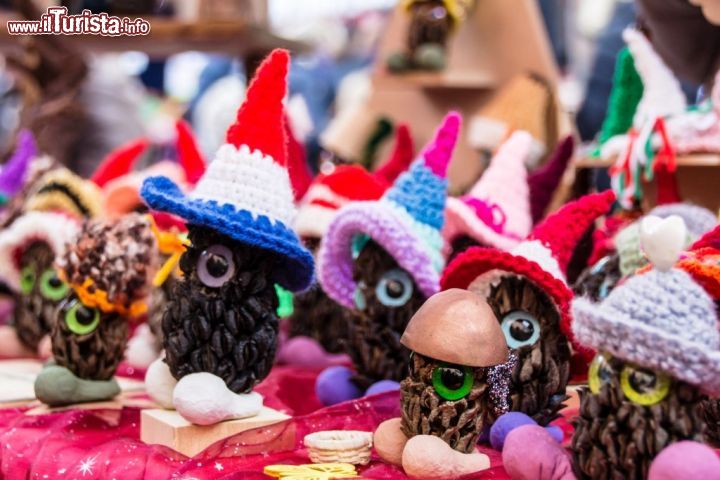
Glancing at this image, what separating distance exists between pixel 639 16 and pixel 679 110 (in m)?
0.35

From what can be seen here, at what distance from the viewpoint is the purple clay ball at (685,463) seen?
851mm

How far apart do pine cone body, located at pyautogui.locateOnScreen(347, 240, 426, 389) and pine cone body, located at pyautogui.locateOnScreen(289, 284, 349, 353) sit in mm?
395

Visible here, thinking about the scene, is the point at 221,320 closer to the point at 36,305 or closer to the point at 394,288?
the point at 394,288

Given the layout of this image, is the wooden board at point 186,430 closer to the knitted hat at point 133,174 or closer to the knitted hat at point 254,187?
the knitted hat at point 254,187

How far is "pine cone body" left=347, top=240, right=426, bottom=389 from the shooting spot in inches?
56.9

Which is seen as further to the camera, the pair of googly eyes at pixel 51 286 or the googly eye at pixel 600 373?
the pair of googly eyes at pixel 51 286

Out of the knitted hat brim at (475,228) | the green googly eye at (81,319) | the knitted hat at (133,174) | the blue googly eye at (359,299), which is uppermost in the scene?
the knitted hat at (133,174)

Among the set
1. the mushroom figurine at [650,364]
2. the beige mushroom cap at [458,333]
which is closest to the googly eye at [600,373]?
the mushroom figurine at [650,364]

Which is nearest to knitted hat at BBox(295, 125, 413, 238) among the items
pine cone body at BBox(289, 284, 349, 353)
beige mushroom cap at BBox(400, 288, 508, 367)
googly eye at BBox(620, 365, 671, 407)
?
pine cone body at BBox(289, 284, 349, 353)

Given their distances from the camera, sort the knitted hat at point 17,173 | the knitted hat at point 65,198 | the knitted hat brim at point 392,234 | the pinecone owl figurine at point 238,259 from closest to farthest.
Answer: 1. the pinecone owl figurine at point 238,259
2. the knitted hat brim at point 392,234
3. the knitted hat at point 65,198
4. the knitted hat at point 17,173

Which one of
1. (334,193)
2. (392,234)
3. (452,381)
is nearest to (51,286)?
(334,193)

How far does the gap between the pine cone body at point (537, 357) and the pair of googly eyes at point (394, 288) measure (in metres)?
0.19

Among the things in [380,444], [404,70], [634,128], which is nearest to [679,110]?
[634,128]

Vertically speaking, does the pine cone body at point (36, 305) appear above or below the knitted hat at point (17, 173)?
below
